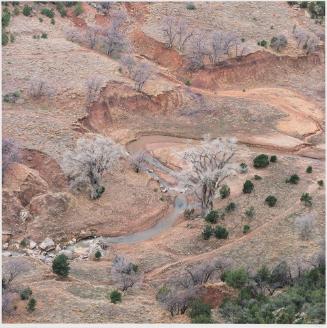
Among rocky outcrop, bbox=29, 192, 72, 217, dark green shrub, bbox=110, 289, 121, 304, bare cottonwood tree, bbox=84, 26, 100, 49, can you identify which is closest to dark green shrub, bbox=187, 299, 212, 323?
dark green shrub, bbox=110, 289, 121, 304

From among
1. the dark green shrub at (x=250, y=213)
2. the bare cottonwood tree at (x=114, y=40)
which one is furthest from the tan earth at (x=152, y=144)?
the bare cottonwood tree at (x=114, y=40)

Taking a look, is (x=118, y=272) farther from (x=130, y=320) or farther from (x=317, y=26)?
(x=317, y=26)

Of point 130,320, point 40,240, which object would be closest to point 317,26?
point 40,240

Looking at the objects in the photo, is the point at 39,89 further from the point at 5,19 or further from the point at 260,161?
the point at 260,161

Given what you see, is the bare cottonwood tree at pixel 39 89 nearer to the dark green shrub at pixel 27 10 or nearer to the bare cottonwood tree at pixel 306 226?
the dark green shrub at pixel 27 10

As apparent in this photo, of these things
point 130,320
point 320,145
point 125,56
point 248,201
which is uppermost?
point 125,56

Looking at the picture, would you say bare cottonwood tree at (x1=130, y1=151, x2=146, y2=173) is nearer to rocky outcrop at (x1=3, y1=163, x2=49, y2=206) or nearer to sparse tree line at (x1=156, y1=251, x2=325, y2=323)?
rocky outcrop at (x1=3, y1=163, x2=49, y2=206)

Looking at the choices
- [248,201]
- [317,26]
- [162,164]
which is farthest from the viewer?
[317,26]
